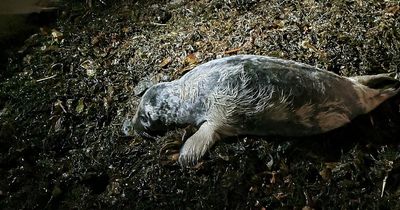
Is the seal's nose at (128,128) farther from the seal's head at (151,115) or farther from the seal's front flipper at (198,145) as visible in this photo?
the seal's front flipper at (198,145)

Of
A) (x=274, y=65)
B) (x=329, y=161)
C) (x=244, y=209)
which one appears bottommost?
(x=244, y=209)

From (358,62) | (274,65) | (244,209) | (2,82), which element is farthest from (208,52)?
(2,82)

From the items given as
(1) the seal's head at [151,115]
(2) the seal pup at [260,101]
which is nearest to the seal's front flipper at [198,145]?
(2) the seal pup at [260,101]

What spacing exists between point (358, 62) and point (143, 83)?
1081 mm

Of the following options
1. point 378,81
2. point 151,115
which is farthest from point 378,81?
point 151,115

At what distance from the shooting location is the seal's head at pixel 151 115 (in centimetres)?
222

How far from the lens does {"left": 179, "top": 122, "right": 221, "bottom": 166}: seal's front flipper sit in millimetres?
2072

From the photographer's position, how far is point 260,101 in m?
1.98

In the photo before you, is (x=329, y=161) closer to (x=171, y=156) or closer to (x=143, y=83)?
(x=171, y=156)

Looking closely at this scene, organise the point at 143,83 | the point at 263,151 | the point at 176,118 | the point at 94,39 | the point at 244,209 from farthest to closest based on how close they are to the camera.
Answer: the point at 94,39
the point at 143,83
the point at 176,118
the point at 263,151
the point at 244,209

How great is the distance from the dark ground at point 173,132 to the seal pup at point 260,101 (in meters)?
0.07

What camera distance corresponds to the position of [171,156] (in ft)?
7.05

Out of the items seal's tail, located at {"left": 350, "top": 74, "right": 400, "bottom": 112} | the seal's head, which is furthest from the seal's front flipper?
seal's tail, located at {"left": 350, "top": 74, "right": 400, "bottom": 112}

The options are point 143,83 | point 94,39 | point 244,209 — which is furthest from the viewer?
point 94,39
